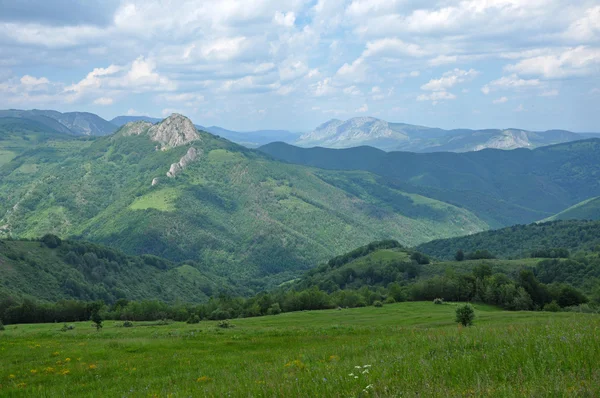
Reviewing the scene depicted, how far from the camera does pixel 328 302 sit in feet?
318

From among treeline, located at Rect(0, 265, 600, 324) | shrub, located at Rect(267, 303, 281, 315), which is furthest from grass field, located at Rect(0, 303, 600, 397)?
treeline, located at Rect(0, 265, 600, 324)

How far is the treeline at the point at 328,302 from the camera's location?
85688mm

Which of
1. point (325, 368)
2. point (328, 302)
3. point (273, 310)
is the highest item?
point (325, 368)

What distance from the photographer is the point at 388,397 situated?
9875 millimetres

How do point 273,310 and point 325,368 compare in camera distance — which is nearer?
point 325,368

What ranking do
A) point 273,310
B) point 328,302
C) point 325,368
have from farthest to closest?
point 328,302
point 273,310
point 325,368

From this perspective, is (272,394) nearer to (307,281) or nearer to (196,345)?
(196,345)

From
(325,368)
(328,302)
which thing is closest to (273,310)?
(328,302)

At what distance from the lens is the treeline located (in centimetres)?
8569

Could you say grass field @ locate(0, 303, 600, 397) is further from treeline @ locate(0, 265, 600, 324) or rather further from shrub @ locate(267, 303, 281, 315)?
treeline @ locate(0, 265, 600, 324)

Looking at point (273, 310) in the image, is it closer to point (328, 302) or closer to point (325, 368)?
point (328, 302)

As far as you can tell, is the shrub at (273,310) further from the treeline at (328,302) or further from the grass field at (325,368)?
the grass field at (325,368)

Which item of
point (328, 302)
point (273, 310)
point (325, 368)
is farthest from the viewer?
point (328, 302)

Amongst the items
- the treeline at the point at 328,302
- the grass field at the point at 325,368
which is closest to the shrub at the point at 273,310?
the treeline at the point at 328,302
